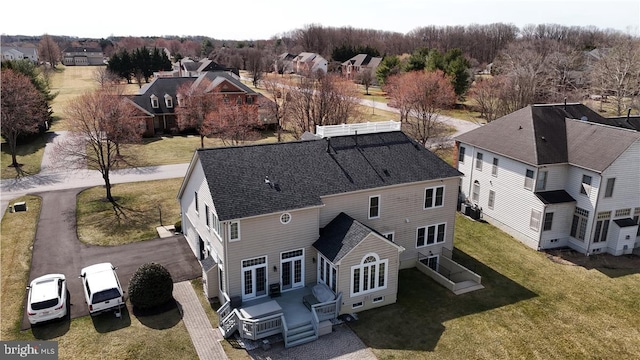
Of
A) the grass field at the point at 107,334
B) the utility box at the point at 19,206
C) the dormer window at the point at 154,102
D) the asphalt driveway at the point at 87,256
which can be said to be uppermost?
the dormer window at the point at 154,102

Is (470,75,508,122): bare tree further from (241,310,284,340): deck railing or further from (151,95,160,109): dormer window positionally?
(241,310,284,340): deck railing

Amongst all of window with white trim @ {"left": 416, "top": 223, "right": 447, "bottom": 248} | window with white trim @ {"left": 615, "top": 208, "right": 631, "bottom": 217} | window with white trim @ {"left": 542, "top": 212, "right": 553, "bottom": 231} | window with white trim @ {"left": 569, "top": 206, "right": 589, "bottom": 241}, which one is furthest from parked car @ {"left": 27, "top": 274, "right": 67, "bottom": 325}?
window with white trim @ {"left": 615, "top": 208, "right": 631, "bottom": 217}

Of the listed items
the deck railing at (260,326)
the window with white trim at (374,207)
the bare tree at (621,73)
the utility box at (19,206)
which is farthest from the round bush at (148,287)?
the bare tree at (621,73)

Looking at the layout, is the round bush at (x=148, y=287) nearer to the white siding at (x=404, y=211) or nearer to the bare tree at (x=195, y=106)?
the white siding at (x=404, y=211)

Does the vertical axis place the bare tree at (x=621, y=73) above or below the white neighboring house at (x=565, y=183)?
above

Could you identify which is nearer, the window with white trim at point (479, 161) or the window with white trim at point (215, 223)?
Result: the window with white trim at point (215, 223)

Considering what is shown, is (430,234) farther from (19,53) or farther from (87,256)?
(19,53)

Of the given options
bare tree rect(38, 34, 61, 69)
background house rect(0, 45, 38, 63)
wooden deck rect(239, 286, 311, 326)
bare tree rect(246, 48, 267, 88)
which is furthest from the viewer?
bare tree rect(38, 34, 61, 69)

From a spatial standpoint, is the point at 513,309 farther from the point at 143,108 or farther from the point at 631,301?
the point at 143,108
